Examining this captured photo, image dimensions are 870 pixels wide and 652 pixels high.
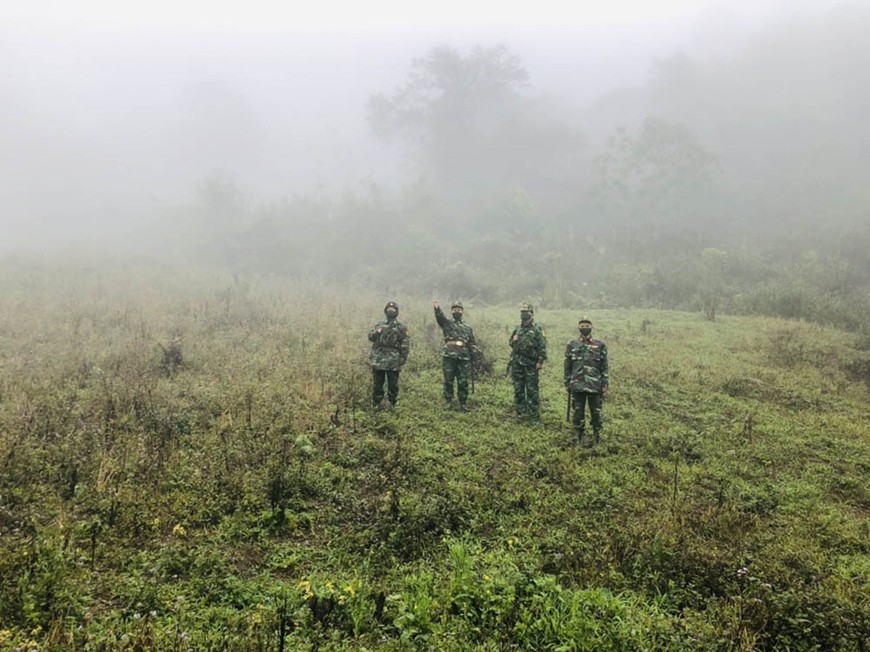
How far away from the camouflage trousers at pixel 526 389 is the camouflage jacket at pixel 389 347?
231 cm

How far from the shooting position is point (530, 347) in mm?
10266

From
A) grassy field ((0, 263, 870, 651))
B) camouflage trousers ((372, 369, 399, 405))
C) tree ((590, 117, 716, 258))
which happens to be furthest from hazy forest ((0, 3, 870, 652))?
tree ((590, 117, 716, 258))

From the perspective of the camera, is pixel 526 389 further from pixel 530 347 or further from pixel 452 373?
pixel 452 373

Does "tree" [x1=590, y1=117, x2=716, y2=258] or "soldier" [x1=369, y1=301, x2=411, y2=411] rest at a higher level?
"tree" [x1=590, y1=117, x2=716, y2=258]

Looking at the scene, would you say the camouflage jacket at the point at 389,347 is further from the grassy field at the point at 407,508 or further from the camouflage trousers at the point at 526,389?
the camouflage trousers at the point at 526,389

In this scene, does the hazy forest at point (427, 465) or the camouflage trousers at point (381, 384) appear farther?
the camouflage trousers at point (381, 384)

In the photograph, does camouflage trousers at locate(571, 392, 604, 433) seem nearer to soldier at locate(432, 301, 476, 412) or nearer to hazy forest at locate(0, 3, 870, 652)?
hazy forest at locate(0, 3, 870, 652)

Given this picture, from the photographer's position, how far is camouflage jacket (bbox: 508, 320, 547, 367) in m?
10.2

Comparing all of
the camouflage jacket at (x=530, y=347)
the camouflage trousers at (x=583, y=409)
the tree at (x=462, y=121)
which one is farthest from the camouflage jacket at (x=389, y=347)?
the tree at (x=462, y=121)

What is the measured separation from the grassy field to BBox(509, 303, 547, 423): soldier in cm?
56

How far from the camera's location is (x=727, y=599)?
4812 mm

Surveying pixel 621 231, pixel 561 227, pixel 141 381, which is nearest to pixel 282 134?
pixel 561 227

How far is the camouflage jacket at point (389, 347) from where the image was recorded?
32.4 feet

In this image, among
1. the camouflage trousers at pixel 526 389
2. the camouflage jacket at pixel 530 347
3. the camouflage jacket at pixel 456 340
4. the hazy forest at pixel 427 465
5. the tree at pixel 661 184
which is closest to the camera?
the hazy forest at pixel 427 465
